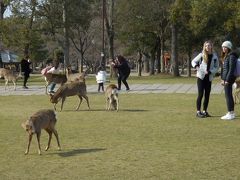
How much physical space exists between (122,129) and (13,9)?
34.0 meters

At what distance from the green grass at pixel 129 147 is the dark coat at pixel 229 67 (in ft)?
3.48

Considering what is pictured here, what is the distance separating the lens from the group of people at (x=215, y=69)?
43.5 ft

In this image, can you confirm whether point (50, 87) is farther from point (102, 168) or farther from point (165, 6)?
point (165, 6)

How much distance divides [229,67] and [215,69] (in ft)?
1.86

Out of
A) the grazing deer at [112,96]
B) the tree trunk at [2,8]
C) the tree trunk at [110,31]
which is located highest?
the tree trunk at [2,8]

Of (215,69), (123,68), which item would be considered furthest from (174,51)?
(215,69)

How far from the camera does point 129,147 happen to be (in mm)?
9594

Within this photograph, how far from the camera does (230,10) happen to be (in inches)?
1512

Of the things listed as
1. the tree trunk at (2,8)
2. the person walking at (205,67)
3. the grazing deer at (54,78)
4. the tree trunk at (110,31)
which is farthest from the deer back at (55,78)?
the tree trunk at (2,8)

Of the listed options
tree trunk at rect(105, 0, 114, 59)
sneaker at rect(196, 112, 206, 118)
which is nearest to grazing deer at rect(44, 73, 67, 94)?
sneaker at rect(196, 112, 206, 118)

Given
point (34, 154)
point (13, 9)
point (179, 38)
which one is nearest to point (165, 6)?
point (179, 38)

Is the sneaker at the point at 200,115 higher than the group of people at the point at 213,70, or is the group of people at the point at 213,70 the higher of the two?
the group of people at the point at 213,70

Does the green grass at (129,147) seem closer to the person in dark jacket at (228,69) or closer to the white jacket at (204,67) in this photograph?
the person in dark jacket at (228,69)

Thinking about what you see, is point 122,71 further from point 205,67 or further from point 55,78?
point 205,67
